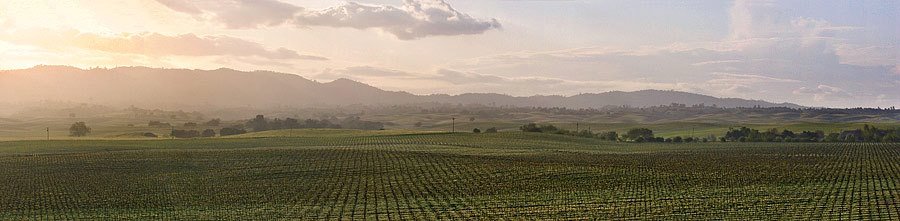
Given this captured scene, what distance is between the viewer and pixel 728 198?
45.5 metres

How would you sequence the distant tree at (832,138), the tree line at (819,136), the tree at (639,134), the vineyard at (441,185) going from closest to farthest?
the vineyard at (441,185) < the distant tree at (832,138) < the tree line at (819,136) < the tree at (639,134)

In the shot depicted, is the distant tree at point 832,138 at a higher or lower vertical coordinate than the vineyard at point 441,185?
higher

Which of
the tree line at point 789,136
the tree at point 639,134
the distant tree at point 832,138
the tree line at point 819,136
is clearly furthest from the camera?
the tree at point 639,134

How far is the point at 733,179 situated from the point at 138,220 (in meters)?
40.7

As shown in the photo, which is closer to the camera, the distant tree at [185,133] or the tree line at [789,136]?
the tree line at [789,136]

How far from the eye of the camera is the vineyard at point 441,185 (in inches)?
1608

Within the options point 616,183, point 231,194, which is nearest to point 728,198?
point 616,183

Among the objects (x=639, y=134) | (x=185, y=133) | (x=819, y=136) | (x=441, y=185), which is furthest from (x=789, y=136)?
(x=185, y=133)

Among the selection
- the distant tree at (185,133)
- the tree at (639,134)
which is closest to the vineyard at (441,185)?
the tree at (639,134)

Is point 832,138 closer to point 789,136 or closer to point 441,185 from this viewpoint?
Result: point 789,136

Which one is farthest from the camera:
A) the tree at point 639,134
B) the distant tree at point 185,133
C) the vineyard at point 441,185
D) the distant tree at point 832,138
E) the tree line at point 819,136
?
the distant tree at point 185,133

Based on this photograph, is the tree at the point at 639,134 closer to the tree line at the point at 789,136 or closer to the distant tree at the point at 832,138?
the tree line at the point at 789,136

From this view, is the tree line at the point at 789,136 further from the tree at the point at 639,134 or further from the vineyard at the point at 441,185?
the vineyard at the point at 441,185

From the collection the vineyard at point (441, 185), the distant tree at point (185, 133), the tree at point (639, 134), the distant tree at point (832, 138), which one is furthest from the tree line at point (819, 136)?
the distant tree at point (185, 133)
